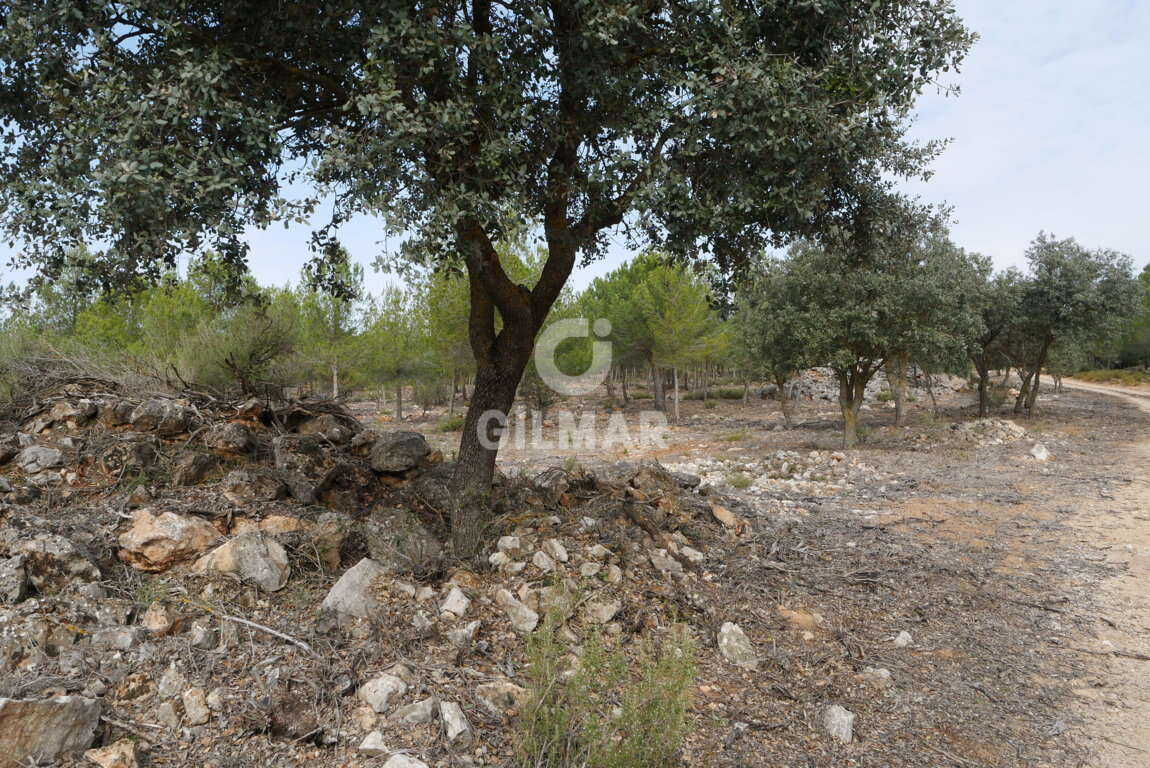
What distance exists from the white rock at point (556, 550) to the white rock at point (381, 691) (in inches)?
78.5

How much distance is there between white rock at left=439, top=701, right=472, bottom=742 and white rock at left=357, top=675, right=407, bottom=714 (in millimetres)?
249

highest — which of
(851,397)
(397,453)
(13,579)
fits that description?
(851,397)

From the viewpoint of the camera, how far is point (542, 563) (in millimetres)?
5273

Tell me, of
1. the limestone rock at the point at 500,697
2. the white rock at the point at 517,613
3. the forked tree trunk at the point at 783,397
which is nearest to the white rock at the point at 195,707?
the limestone rock at the point at 500,697

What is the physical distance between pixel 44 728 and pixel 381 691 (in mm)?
1402

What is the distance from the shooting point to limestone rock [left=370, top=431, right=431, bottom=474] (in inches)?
271

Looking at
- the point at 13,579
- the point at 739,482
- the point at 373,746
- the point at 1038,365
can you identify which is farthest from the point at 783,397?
the point at 13,579

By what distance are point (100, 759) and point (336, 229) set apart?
486cm

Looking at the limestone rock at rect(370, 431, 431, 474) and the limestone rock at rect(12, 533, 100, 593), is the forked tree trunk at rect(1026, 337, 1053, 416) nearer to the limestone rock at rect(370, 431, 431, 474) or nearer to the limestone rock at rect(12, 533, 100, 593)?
the limestone rock at rect(370, 431, 431, 474)

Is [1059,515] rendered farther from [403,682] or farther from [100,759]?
[100,759]

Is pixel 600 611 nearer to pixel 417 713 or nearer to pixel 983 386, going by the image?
pixel 417 713

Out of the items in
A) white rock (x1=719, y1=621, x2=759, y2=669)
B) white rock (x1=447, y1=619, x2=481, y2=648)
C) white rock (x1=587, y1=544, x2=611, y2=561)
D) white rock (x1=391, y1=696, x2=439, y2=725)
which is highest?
white rock (x1=587, y1=544, x2=611, y2=561)

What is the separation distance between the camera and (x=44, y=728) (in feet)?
9.16

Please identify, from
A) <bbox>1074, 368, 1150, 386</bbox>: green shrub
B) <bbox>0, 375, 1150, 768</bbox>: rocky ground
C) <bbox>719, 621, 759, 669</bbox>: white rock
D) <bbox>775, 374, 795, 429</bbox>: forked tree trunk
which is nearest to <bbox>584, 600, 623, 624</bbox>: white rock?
<bbox>0, 375, 1150, 768</bbox>: rocky ground
